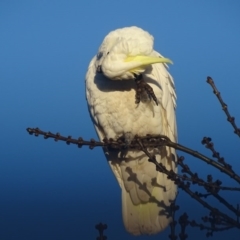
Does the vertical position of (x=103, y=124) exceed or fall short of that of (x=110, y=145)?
it exceeds it

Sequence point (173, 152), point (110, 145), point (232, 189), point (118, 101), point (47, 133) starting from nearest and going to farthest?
point (232, 189), point (47, 133), point (110, 145), point (118, 101), point (173, 152)

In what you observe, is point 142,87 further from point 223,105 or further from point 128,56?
point 223,105

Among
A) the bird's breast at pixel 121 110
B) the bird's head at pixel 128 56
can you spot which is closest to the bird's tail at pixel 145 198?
the bird's breast at pixel 121 110

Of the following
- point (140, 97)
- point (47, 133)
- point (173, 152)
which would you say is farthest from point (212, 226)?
point (173, 152)

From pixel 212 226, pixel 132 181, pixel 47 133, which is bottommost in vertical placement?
pixel 212 226

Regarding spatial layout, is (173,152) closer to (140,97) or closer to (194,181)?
(140,97)

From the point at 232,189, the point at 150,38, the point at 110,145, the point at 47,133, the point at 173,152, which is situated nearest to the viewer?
the point at 232,189

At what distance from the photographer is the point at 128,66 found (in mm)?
4137

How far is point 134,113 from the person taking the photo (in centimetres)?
472

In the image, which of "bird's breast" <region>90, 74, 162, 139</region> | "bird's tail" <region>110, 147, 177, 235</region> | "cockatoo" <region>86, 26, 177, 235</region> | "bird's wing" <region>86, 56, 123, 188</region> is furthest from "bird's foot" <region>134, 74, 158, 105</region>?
"bird's tail" <region>110, 147, 177, 235</region>

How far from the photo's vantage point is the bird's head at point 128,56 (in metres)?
4.15

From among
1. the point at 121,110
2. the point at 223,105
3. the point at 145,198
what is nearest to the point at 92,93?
the point at 121,110

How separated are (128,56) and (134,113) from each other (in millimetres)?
625

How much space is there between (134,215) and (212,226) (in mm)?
2080
